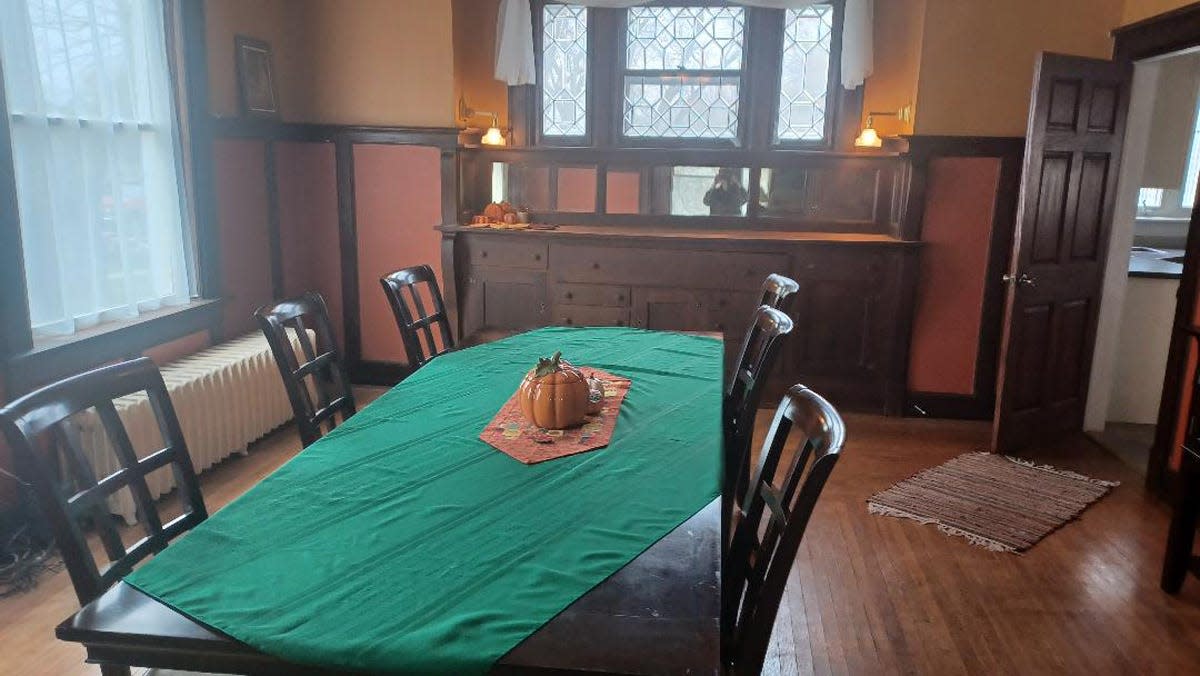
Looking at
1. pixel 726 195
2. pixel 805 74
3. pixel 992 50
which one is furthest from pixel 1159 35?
pixel 726 195

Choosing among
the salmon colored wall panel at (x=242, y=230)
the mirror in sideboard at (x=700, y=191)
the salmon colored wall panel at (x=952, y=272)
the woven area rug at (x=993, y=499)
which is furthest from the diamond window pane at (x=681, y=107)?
the woven area rug at (x=993, y=499)

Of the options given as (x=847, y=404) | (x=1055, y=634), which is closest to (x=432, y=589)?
(x=1055, y=634)

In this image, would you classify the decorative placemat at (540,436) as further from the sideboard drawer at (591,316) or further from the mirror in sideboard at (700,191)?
the mirror in sideboard at (700,191)

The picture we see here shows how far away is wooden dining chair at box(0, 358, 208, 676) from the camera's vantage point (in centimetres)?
132

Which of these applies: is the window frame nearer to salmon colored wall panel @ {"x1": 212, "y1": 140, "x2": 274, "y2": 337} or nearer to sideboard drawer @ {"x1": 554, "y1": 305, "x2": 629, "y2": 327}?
sideboard drawer @ {"x1": 554, "y1": 305, "x2": 629, "y2": 327}

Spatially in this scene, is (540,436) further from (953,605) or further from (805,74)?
(805,74)

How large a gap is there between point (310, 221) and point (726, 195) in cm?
249

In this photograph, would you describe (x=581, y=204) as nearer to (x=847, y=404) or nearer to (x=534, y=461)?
(x=847, y=404)

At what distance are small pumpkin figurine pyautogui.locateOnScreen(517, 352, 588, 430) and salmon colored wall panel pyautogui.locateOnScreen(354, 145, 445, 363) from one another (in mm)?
2958

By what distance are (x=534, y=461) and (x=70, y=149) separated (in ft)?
8.27

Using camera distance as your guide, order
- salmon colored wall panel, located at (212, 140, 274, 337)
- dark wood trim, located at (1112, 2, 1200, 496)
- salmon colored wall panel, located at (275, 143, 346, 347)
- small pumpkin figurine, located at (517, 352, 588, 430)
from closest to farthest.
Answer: small pumpkin figurine, located at (517, 352, 588, 430) < dark wood trim, located at (1112, 2, 1200, 496) < salmon colored wall panel, located at (212, 140, 274, 337) < salmon colored wall panel, located at (275, 143, 346, 347)

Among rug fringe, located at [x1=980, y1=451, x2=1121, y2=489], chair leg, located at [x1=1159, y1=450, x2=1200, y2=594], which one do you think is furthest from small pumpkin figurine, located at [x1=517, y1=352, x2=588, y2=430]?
rug fringe, located at [x1=980, y1=451, x2=1121, y2=489]

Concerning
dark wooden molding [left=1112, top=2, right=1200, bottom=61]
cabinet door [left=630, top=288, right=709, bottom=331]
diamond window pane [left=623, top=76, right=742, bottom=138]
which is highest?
dark wooden molding [left=1112, top=2, right=1200, bottom=61]

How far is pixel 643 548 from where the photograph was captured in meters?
1.39
